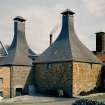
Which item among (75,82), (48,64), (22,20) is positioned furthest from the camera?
(22,20)

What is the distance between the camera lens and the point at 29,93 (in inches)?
1917

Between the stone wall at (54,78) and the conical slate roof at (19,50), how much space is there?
105 inches

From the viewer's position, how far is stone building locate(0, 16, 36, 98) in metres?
46.8

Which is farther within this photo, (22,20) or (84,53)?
(22,20)

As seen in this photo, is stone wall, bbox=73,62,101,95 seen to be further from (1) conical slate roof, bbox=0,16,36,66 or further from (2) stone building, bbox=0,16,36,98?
(1) conical slate roof, bbox=0,16,36,66

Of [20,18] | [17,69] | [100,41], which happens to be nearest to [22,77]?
[17,69]

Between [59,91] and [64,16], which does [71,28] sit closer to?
[64,16]

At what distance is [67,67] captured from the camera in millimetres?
44625

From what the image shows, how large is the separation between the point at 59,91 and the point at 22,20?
50.4ft

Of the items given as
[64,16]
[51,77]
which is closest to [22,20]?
[64,16]

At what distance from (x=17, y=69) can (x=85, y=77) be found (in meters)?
10.0

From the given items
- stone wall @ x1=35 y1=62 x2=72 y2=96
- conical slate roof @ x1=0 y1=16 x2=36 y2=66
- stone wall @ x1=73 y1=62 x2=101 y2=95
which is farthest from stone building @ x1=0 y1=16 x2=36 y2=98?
stone wall @ x1=73 y1=62 x2=101 y2=95

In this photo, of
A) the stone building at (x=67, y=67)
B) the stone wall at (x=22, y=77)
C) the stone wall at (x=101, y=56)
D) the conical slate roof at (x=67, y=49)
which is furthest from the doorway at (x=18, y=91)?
the stone wall at (x=101, y=56)

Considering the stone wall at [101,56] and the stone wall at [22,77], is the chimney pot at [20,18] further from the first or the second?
the stone wall at [101,56]
